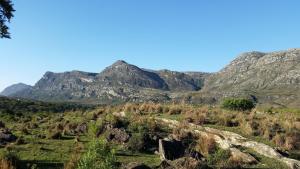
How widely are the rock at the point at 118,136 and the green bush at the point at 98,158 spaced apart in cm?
862

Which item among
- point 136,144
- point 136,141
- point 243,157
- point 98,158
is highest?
point 98,158

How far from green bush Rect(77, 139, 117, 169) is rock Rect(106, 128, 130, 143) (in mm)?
8625

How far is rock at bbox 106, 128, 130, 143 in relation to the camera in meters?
22.7

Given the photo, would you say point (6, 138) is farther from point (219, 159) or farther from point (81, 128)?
point (219, 159)

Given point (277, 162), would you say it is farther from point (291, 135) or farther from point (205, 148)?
point (291, 135)

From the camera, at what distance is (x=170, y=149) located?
19.8m

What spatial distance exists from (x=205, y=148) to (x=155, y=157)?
2.95 metres

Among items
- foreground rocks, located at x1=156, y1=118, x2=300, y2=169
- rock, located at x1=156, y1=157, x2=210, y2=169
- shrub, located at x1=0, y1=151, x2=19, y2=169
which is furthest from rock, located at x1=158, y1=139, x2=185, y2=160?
shrub, located at x1=0, y1=151, x2=19, y2=169

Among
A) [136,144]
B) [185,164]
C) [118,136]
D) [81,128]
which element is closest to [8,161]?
[185,164]

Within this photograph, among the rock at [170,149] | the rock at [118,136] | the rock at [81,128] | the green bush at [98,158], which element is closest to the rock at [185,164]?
the rock at [170,149]

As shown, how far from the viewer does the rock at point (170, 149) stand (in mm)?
19250

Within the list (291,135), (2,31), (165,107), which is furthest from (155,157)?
(165,107)

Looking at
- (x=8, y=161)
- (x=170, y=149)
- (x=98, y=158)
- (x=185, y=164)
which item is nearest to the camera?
(x=98, y=158)

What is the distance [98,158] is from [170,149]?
7.06 m
